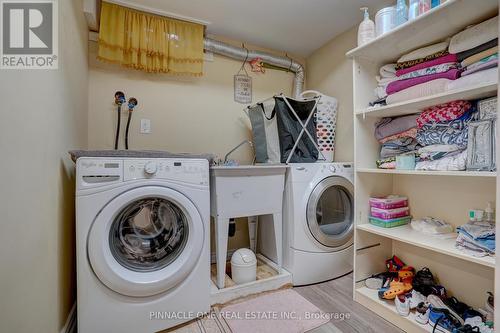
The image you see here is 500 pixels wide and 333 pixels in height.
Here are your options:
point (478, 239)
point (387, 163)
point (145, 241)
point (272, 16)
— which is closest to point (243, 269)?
point (145, 241)

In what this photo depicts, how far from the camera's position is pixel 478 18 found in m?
1.16

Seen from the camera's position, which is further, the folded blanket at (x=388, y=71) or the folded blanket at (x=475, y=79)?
the folded blanket at (x=388, y=71)

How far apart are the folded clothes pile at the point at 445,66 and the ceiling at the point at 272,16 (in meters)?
0.74

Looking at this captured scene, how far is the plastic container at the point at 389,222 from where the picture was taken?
153 cm

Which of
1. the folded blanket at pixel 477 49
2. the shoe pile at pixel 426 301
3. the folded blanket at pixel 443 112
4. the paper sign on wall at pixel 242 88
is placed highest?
the paper sign on wall at pixel 242 88

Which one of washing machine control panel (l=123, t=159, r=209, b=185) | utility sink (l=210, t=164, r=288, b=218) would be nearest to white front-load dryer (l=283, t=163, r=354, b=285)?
utility sink (l=210, t=164, r=288, b=218)

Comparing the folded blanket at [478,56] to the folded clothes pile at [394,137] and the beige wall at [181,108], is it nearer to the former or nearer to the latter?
the folded clothes pile at [394,137]

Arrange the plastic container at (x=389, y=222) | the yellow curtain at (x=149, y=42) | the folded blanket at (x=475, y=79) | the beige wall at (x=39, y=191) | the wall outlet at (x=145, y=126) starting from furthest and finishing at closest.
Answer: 1. the wall outlet at (x=145, y=126)
2. the yellow curtain at (x=149, y=42)
3. the plastic container at (x=389, y=222)
4. the folded blanket at (x=475, y=79)
5. the beige wall at (x=39, y=191)

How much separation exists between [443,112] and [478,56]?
277mm

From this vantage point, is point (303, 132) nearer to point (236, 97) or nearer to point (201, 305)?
point (236, 97)

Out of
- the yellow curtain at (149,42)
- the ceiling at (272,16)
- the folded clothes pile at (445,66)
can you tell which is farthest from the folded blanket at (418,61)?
the yellow curtain at (149,42)

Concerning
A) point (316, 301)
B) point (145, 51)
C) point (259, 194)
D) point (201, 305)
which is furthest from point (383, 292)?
point (145, 51)

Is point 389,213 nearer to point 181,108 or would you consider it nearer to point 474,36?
point 474,36

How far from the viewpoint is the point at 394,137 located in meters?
1.55
